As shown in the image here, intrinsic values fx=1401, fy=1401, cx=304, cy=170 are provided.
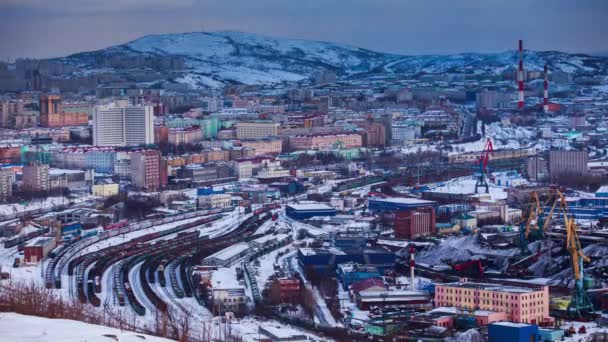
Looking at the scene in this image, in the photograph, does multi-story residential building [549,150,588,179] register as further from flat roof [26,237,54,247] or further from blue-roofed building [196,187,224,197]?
flat roof [26,237,54,247]

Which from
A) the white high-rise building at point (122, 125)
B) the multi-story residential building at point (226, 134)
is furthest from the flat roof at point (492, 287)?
the multi-story residential building at point (226, 134)

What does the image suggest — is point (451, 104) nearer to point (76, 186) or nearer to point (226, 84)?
point (226, 84)

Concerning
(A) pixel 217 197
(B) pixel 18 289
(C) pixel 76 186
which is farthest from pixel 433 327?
(C) pixel 76 186

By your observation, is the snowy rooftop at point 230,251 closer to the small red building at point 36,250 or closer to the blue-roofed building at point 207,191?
the small red building at point 36,250

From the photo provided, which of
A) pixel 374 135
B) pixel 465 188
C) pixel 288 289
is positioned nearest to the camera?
pixel 288 289

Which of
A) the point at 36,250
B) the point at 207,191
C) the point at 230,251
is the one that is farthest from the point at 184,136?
the point at 36,250

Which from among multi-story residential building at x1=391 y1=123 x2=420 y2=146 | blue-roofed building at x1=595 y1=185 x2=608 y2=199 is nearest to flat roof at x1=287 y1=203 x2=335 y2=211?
blue-roofed building at x1=595 y1=185 x2=608 y2=199

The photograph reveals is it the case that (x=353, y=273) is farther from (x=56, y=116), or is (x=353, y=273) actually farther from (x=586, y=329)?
(x=56, y=116)
